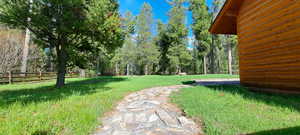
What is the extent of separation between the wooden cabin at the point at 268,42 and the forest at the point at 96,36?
6.06m

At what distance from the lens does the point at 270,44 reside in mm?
5059

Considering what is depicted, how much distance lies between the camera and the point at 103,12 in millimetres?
7078

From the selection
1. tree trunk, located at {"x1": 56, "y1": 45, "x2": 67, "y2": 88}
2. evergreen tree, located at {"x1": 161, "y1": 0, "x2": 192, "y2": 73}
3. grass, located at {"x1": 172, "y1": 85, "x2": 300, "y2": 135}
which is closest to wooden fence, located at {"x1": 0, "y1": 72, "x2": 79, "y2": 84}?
tree trunk, located at {"x1": 56, "y1": 45, "x2": 67, "y2": 88}

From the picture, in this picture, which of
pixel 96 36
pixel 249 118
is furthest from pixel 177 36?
pixel 249 118

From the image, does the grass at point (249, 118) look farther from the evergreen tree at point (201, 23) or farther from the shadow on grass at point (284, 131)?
the evergreen tree at point (201, 23)

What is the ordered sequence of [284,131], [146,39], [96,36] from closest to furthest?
[284,131], [96,36], [146,39]

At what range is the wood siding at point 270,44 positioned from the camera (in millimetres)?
4336

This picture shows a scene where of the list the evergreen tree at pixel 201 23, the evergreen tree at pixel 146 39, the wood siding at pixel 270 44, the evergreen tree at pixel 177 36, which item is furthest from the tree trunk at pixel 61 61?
the evergreen tree at pixel 201 23

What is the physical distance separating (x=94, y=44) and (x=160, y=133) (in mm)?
7916

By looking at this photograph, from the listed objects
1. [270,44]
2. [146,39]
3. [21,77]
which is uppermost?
[146,39]

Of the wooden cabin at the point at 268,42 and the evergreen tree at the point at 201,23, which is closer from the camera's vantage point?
the wooden cabin at the point at 268,42

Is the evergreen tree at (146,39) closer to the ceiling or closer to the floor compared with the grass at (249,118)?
closer to the ceiling

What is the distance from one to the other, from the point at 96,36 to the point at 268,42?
7894 millimetres

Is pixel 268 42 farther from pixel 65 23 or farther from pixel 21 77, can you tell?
pixel 21 77
